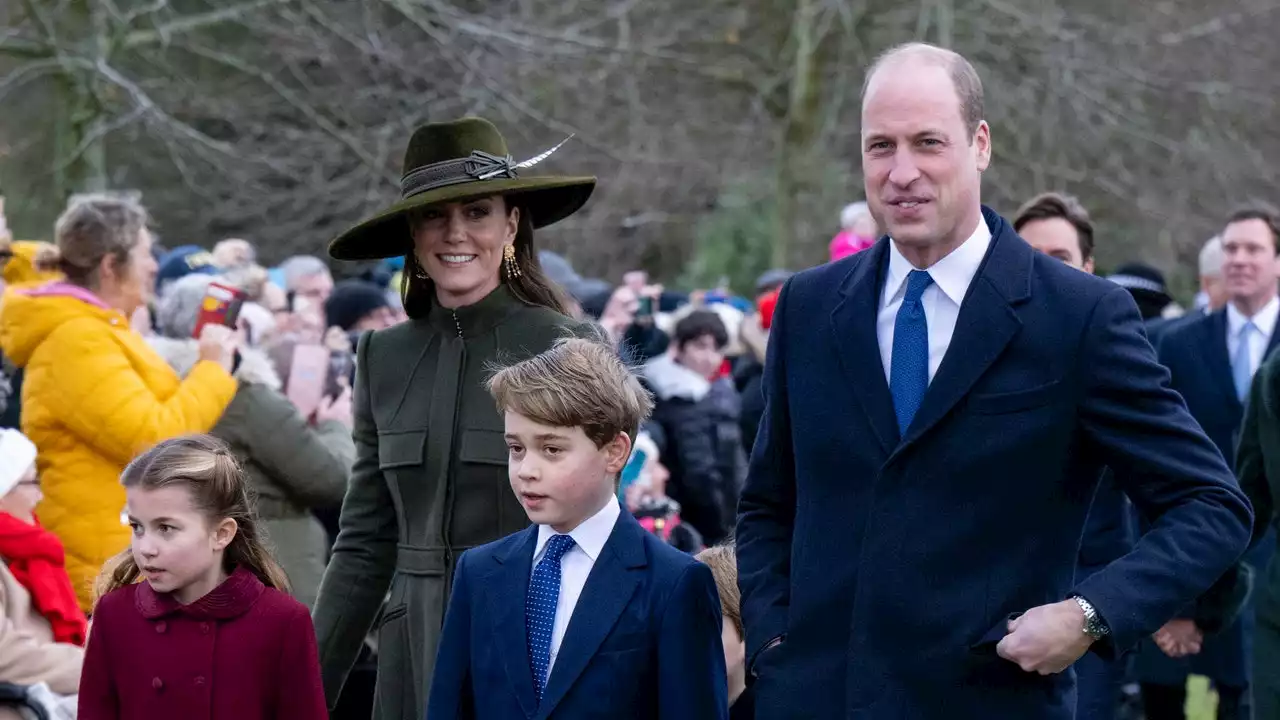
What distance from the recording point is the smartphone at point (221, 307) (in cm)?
723

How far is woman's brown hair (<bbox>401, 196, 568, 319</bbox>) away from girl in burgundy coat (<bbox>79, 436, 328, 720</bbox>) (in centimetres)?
68

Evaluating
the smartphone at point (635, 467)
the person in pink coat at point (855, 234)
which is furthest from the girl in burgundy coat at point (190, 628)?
the person in pink coat at point (855, 234)

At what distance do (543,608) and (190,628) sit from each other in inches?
35.8

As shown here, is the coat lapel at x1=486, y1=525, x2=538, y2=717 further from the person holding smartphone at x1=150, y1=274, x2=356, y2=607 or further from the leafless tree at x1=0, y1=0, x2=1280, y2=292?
the leafless tree at x1=0, y1=0, x2=1280, y2=292

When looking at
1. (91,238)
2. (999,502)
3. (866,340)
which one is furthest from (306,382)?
(999,502)

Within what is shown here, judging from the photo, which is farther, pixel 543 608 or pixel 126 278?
pixel 126 278

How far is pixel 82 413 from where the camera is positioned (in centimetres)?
638

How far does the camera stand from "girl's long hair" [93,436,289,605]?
179 inches

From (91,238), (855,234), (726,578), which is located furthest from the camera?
(855,234)

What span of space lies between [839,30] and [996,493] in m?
19.5

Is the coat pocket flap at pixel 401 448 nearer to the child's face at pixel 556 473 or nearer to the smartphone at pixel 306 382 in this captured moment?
the child's face at pixel 556 473

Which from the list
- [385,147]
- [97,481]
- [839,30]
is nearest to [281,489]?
[97,481]

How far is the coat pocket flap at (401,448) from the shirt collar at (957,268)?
1.45 m

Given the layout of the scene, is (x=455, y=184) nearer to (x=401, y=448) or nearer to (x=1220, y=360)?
(x=401, y=448)
